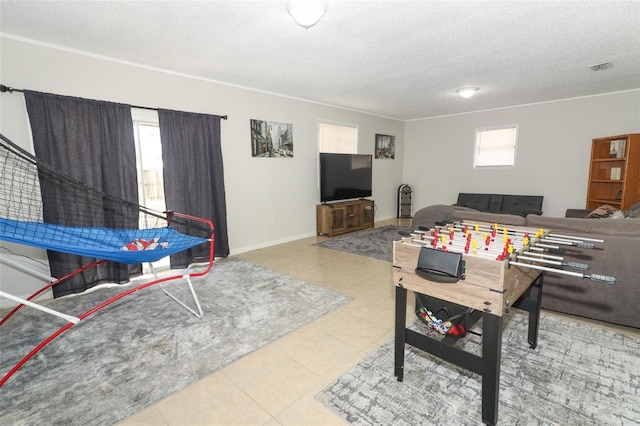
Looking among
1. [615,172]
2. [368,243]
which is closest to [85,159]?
[368,243]

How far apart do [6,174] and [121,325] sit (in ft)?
6.03

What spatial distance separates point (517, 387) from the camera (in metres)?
1.79

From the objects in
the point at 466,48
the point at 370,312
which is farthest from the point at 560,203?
the point at 370,312

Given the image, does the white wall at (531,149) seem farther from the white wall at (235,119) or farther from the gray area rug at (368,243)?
the gray area rug at (368,243)

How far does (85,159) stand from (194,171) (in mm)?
1125

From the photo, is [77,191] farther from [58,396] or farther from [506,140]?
[506,140]

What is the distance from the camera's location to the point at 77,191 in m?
3.08

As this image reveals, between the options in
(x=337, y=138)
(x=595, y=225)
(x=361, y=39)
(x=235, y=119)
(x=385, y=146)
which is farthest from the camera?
(x=385, y=146)

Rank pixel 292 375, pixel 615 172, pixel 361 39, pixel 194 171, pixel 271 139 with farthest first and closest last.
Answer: pixel 271 139 < pixel 615 172 < pixel 194 171 < pixel 361 39 < pixel 292 375

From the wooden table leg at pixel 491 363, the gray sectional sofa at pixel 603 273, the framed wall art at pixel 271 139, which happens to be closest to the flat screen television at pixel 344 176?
the framed wall art at pixel 271 139

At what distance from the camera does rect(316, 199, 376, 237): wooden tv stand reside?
18.4ft

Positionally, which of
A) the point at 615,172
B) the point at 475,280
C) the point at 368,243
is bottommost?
the point at 368,243

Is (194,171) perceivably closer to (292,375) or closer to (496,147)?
(292,375)

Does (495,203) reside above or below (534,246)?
below
